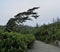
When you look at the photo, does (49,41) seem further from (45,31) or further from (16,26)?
(16,26)

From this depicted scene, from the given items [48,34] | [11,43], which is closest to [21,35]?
[11,43]

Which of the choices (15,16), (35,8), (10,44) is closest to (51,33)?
(35,8)

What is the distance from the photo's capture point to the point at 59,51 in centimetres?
1132

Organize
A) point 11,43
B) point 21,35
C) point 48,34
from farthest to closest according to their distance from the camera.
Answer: point 48,34, point 21,35, point 11,43

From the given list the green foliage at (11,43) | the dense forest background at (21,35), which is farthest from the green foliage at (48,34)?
the green foliage at (11,43)

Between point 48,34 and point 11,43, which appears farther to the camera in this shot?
point 48,34

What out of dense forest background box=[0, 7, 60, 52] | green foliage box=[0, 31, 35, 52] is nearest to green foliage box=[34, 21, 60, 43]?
dense forest background box=[0, 7, 60, 52]

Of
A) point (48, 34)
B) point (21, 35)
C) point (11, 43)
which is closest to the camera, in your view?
point (11, 43)

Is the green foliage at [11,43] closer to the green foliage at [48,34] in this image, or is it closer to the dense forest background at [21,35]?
the dense forest background at [21,35]

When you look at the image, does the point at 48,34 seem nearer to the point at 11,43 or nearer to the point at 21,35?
the point at 21,35

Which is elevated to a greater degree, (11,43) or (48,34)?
(48,34)

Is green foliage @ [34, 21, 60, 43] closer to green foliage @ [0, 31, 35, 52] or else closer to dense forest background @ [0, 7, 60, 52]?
dense forest background @ [0, 7, 60, 52]

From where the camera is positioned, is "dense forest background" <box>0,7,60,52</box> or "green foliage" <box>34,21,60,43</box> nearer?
"dense forest background" <box>0,7,60,52</box>

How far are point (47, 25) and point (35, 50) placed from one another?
5.79 m
